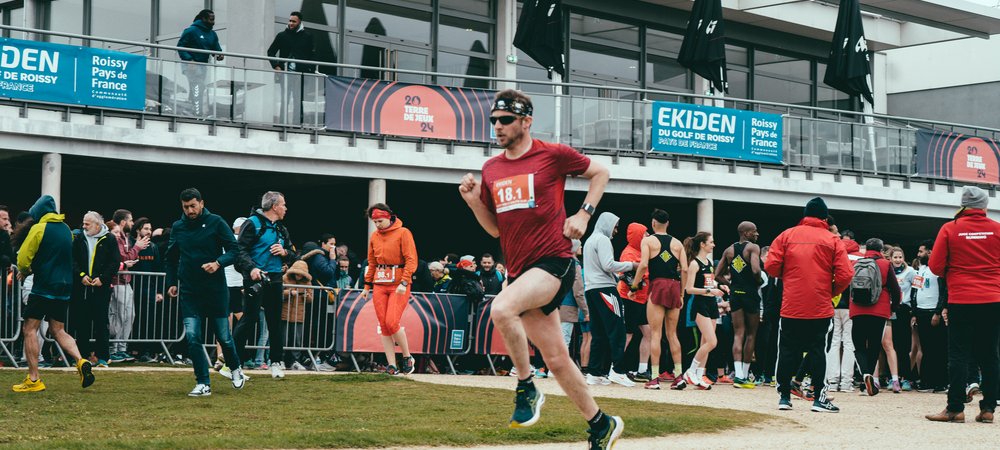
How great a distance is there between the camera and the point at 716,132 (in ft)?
77.3

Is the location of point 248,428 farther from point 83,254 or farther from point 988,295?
point 988,295

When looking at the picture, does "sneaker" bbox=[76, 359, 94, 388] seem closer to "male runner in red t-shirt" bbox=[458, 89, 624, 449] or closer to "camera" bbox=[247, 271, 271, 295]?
"camera" bbox=[247, 271, 271, 295]

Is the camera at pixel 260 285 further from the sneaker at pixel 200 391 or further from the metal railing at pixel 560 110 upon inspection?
the metal railing at pixel 560 110

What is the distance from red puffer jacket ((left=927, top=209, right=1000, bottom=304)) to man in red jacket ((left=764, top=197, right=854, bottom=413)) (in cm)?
91

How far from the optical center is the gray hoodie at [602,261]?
14062mm

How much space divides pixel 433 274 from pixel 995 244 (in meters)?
9.61

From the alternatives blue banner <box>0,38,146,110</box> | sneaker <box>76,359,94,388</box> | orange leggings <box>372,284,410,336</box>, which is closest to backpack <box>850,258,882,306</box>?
orange leggings <box>372,284,410,336</box>

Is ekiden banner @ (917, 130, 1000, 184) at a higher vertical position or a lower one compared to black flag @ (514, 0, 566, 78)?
lower

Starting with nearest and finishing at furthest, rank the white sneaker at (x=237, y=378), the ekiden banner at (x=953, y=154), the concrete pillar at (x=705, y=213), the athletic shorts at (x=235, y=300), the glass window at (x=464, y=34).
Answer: the white sneaker at (x=237, y=378) < the athletic shorts at (x=235, y=300) < the concrete pillar at (x=705, y=213) < the ekiden banner at (x=953, y=154) < the glass window at (x=464, y=34)

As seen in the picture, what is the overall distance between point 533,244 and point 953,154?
21.1m

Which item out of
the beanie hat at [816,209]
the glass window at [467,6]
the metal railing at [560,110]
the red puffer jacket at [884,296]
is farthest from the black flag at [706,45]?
the beanie hat at [816,209]

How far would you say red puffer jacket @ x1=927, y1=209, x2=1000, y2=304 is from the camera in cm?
1065

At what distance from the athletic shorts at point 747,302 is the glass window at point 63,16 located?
1572cm

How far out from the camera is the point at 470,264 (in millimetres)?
16844
